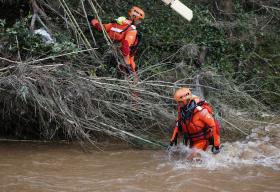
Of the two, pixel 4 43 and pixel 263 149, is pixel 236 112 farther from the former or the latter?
pixel 4 43

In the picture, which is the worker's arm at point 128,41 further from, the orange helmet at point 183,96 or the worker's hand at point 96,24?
the orange helmet at point 183,96

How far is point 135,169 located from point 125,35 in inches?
115

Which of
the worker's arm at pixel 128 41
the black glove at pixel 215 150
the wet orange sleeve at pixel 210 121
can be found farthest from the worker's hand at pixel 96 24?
the black glove at pixel 215 150

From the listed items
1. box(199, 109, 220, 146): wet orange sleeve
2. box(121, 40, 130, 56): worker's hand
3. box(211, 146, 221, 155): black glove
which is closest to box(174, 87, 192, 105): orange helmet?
box(199, 109, 220, 146): wet orange sleeve

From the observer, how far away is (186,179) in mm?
7430

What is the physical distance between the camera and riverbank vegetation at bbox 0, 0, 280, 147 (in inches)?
326

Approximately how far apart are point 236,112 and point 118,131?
2.36 metres

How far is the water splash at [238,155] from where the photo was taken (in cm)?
796

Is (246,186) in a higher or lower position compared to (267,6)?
lower

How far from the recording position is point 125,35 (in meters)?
9.62

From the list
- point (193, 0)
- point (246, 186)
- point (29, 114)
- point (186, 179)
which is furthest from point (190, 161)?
point (193, 0)

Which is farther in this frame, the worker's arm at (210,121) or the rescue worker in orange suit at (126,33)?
the rescue worker in orange suit at (126,33)

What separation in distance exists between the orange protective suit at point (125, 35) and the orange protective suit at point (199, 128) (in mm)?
1954

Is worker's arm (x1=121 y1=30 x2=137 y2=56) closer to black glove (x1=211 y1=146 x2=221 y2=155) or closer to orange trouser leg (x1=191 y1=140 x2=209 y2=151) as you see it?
orange trouser leg (x1=191 y1=140 x2=209 y2=151)
